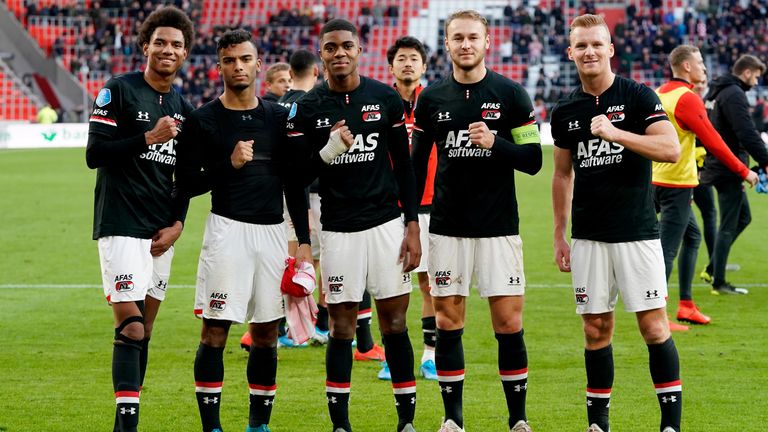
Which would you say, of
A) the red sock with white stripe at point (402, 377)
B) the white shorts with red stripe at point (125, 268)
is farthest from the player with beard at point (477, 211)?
the white shorts with red stripe at point (125, 268)

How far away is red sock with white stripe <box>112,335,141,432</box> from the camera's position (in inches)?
243

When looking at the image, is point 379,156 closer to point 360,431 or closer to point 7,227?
point 360,431

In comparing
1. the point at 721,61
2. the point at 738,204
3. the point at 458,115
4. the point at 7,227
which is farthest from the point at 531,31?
the point at 458,115

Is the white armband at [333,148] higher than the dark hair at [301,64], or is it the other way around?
the dark hair at [301,64]

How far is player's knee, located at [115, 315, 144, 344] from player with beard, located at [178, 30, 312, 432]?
1.23ft

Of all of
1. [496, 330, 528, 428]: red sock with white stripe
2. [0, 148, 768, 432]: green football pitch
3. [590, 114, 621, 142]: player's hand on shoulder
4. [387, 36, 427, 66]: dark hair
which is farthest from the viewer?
[387, 36, 427, 66]: dark hair

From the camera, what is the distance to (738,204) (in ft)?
38.4

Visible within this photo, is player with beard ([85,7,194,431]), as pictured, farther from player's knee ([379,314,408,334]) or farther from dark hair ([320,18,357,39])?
player's knee ([379,314,408,334])

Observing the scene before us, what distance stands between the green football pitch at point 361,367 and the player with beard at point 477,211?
0.47 meters

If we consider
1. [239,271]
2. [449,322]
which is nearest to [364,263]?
[449,322]

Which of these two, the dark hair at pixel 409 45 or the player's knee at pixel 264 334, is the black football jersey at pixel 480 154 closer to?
the player's knee at pixel 264 334

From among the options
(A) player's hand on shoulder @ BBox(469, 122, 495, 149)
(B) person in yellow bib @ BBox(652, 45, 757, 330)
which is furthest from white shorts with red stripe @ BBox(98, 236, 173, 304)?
(B) person in yellow bib @ BBox(652, 45, 757, 330)

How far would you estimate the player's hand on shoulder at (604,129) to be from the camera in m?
5.91

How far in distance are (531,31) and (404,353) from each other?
38.9 m
